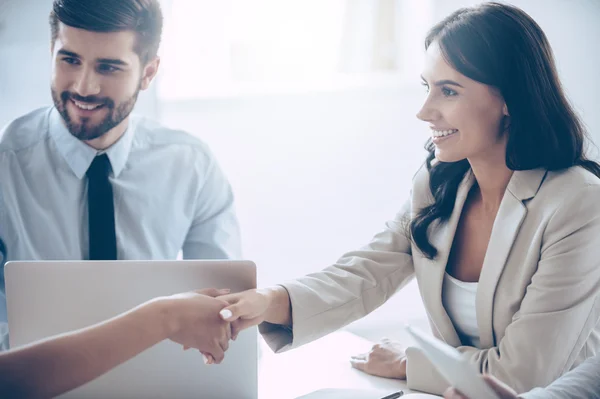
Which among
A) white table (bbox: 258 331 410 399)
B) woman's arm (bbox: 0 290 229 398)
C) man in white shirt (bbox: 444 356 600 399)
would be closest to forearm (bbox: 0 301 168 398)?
woman's arm (bbox: 0 290 229 398)

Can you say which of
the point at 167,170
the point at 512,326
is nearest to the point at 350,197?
the point at 167,170

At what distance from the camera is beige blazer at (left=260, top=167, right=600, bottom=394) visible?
132cm

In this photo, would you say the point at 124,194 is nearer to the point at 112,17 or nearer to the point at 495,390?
the point at 112,17

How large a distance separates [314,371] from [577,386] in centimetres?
51

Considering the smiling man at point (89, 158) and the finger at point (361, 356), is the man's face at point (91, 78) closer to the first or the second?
the smiling man at point (89, 158)

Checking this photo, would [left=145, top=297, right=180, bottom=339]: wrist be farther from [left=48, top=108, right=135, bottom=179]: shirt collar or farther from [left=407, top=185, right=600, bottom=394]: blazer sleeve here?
[left=48, top=108, right=135, bottom=179]: shirt collar

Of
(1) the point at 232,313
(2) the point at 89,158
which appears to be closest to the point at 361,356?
(1) the point at 232,313

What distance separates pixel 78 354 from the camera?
1.03 m

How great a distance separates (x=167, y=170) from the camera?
2.04 m

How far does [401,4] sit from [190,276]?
2720mm

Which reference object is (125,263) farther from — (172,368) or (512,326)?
(512,326)

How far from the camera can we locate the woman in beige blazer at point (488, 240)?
4.38 feet

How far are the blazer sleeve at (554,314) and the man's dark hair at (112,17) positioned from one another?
4.04ft

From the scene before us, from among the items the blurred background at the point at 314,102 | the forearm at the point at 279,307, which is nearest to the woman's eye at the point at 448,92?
the forearm at the point at 279,307
